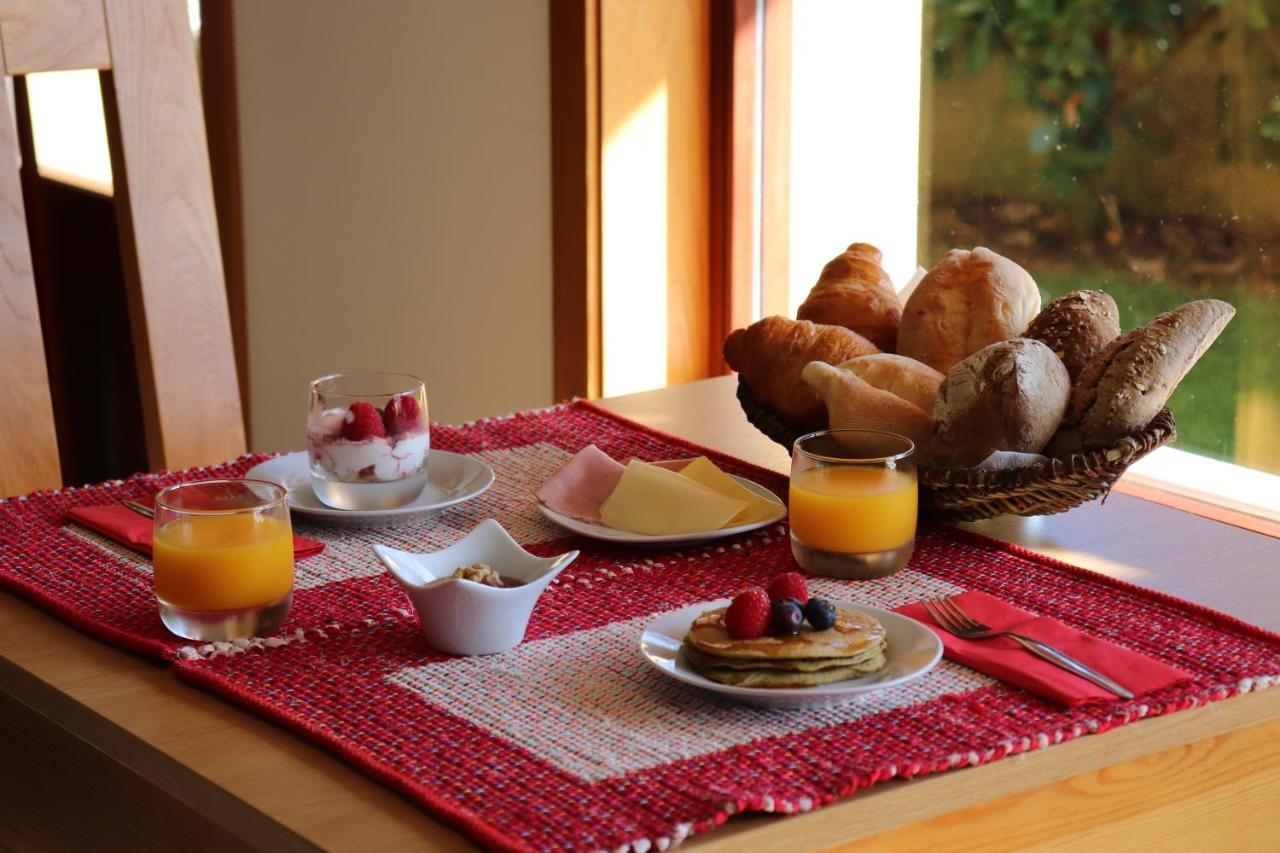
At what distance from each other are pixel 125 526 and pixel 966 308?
2.47 ft

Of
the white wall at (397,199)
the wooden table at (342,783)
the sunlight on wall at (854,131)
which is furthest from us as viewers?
the white wall at (397,199)

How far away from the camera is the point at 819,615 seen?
960 millimetres

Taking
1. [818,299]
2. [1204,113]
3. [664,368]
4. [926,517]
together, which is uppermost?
[1204,113]

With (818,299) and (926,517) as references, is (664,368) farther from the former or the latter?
(926,517)

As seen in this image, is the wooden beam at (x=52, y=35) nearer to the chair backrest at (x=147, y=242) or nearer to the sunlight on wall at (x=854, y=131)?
the chair backrest at (x=147, y=242)

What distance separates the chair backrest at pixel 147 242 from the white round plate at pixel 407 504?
42 centimetres

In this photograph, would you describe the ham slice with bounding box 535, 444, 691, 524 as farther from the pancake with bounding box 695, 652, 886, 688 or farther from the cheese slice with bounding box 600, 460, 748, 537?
the pancake with bounding box 695, 652, 886, 688

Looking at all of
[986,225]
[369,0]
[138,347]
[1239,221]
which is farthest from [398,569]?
[369,0]

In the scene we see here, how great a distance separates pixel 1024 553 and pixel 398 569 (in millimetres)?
503

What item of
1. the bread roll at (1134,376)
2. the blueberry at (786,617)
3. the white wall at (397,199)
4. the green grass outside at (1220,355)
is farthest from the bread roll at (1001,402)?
the white wall at (397,199)

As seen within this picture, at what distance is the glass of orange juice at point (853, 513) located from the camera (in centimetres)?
117

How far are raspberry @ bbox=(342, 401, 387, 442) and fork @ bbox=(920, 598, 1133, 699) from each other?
0.47 meters

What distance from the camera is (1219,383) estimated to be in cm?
198

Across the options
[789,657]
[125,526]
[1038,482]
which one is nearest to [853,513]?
[1038,482]
